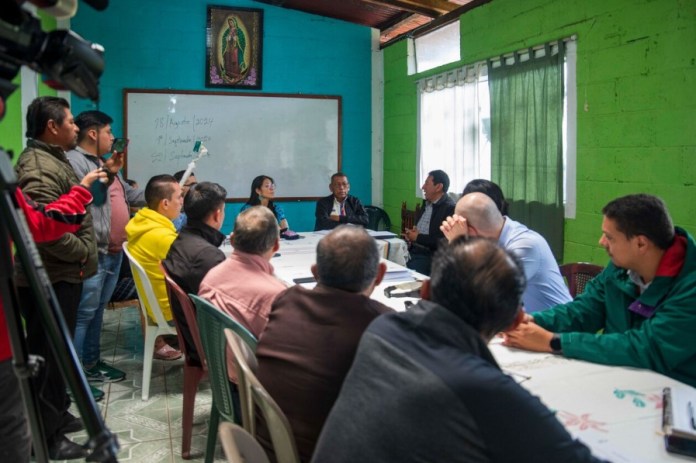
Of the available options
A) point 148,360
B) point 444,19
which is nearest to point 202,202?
point 148,360

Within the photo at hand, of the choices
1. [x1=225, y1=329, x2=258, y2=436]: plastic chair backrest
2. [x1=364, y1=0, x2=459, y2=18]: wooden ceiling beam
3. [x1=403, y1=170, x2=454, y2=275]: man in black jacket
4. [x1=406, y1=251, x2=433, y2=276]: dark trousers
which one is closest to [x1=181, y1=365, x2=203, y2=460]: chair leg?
[x1=225, y1=329, x2=258, y2=436]: plastic chair backrest

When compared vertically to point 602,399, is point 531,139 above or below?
above

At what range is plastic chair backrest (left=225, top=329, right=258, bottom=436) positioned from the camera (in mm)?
1513

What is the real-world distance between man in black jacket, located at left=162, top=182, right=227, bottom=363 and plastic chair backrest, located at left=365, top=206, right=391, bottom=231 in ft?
12.1

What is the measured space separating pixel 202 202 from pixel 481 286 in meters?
1.91

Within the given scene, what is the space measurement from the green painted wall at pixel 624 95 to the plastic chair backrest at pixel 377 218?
245cm

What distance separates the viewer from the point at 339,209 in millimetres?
5230

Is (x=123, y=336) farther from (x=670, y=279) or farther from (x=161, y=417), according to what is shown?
(x=670, y=279)

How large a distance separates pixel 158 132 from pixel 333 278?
4666mm

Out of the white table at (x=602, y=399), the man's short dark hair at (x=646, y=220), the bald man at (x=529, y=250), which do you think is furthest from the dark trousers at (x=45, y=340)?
the man's short dark hair at (x=646, y=220)

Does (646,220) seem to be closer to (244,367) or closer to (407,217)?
(244,367)

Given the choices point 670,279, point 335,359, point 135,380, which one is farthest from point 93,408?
point 135,380

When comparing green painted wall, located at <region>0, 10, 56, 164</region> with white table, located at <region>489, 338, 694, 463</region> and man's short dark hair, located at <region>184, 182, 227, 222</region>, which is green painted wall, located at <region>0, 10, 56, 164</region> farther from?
white table, located at <region>489, 338, 694, 463</region>

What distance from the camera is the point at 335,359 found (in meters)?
1.36
